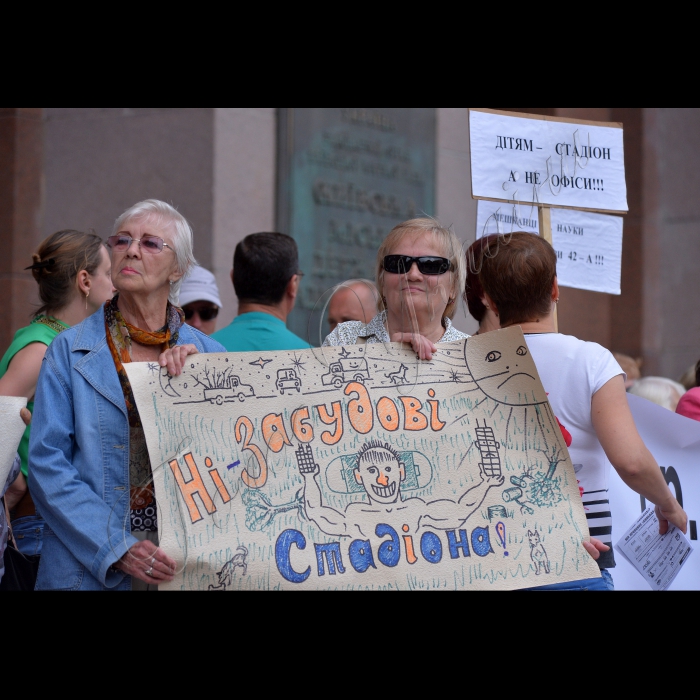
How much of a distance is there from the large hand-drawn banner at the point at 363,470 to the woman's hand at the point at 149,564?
3 centimetres

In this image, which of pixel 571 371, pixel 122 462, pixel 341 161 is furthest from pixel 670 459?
pixel 341 161

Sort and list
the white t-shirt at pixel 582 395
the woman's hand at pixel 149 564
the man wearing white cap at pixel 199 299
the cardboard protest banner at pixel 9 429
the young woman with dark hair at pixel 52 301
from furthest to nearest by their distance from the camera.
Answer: the man wearing white cap at pixel 199 299
the young woman with dark hair at pixel 52 301
the cardboard protest banner at pixel 9 429
the white t-shirt at pixel 582 395
the woman's hand at pixel 149 564

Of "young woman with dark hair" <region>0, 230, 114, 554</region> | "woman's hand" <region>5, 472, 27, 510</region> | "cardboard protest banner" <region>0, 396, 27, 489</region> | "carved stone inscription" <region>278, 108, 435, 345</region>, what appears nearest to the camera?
"cardboard protest banner" <region>0, 396, 27, 489</region>

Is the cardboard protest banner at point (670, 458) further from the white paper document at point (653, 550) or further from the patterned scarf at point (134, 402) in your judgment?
the patterned scarf at point (134, 402)

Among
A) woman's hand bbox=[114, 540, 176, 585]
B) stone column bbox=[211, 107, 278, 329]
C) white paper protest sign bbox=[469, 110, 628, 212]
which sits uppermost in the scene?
stone column bbox=[211, 107, 278, 329]

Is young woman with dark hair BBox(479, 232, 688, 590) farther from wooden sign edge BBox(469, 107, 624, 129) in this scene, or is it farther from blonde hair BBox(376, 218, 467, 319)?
wooden sign edge BBox(469, 107, 624, 129)

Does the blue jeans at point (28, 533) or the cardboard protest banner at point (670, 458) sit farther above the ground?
the cardboard protest banner at point (670, 458)

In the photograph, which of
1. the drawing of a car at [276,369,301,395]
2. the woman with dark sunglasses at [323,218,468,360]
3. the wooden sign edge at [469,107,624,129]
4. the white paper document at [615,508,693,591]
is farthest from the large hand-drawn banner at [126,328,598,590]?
the wooden sign edge at [469,107,624,129]

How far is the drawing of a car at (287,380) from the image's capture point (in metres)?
2.82

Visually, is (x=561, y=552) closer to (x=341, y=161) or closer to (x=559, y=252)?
(x=559, y=252)

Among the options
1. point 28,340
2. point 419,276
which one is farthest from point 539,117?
point 28,340

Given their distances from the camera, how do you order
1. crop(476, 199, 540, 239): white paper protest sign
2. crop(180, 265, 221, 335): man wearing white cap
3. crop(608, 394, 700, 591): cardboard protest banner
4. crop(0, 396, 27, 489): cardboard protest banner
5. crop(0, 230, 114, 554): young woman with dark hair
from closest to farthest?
crop(0, 396, 27, 489): cardboard protest banner, crop(0, 230, 114, 554): young woman with dark hair, crop(608, 394, 700, 591): cardboard protest banner, crop(476, 199, 540, 239): white paper protest sign, crop(180, 265, 221, 335): man wearing white cap

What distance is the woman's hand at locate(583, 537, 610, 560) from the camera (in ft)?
8.90

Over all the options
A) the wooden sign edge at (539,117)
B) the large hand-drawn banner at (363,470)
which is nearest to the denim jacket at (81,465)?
the large hand-drawn banner at (363,470)
